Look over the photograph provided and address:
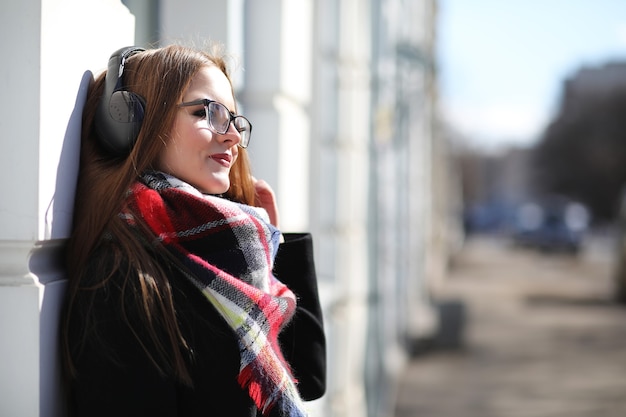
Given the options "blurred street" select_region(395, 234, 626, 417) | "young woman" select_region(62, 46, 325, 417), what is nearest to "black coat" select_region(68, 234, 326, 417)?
"young woman" select_region(62, 46, 325, 417)

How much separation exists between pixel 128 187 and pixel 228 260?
0.25 m

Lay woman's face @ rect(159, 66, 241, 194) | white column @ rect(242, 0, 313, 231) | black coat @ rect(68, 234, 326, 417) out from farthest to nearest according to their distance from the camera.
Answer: white column @ rect(242, 0, 313, 231) < woman's face @ rect(159, 66, 241, 194) < black coat @ rect(68, 234, 326, 417)

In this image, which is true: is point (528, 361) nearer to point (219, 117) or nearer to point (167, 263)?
point (219, 117)

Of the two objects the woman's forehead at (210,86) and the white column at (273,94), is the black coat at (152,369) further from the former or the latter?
the white column at (273,94)

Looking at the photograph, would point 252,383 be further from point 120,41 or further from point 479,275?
point 479,275

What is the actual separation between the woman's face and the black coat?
10.1 inches

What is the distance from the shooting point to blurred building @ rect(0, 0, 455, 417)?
1717mm

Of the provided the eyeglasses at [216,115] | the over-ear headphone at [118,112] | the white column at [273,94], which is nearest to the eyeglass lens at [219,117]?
the eyeglasses at [216,115]

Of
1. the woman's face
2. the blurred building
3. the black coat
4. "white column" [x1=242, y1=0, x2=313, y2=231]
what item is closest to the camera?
the black coat

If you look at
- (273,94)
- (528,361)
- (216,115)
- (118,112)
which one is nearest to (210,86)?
(216,115)

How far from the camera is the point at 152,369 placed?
1641 millimetres

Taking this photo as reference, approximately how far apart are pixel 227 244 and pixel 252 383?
29cm

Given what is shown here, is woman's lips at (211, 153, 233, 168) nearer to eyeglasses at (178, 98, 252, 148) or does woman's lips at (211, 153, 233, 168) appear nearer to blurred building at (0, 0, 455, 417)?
eyeglasses at (178, 98, 252, 148)

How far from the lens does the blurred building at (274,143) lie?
1.72m
